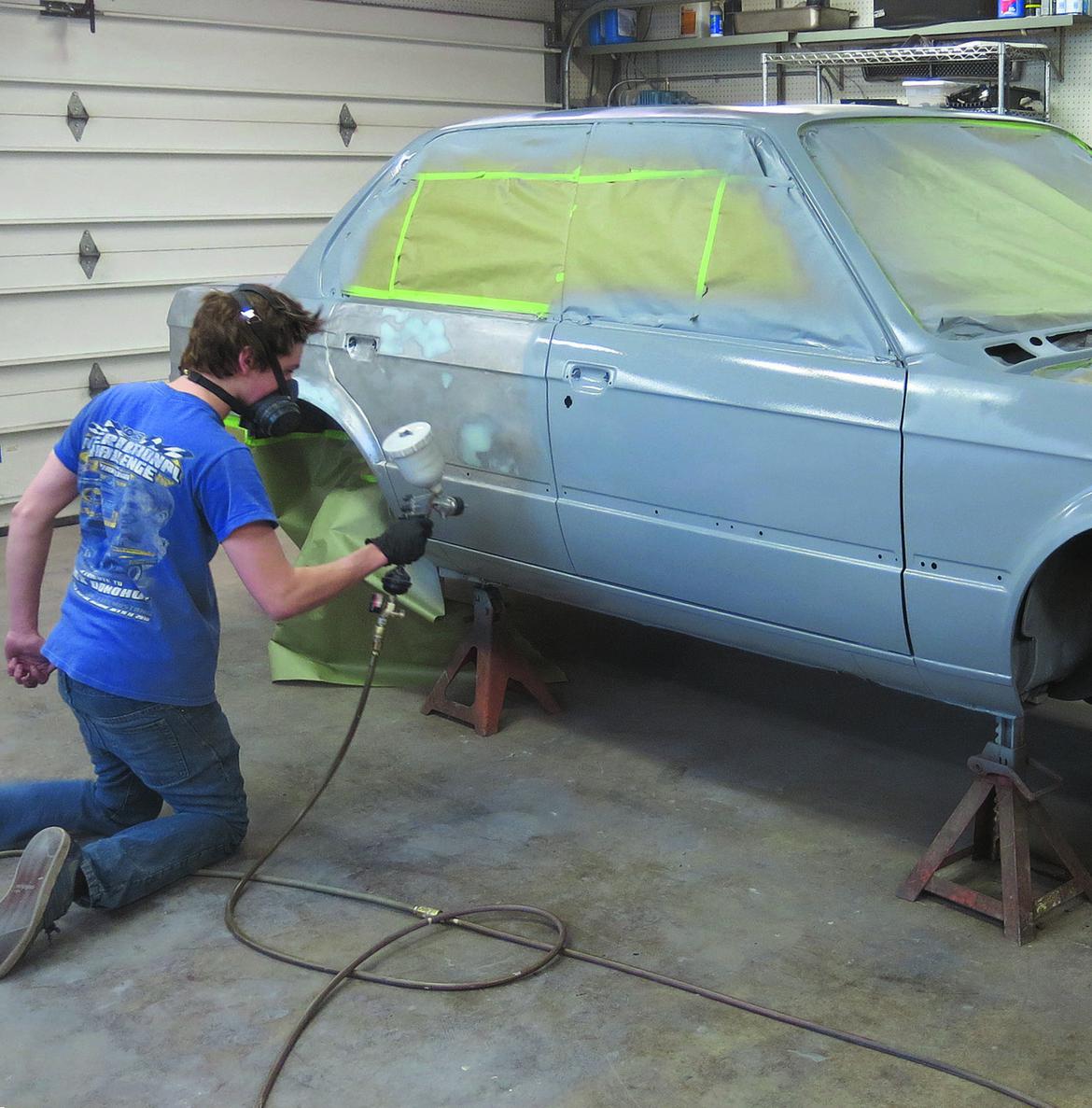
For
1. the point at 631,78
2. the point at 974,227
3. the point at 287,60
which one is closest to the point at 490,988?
the point at 974,227

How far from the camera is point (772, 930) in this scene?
3215 mm

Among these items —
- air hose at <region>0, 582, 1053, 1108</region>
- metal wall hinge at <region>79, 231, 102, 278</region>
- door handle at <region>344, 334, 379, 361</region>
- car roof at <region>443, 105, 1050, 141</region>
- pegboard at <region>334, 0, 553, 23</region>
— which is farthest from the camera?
pegboard at <region>334, 0, 553, 23</region>

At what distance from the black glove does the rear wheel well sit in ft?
4.72

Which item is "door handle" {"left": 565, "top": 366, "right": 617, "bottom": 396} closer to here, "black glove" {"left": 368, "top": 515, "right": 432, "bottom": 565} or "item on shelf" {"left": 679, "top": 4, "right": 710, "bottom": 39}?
"black glove" {"left": 368, "top": 515, "right": 432, "bottom": 565}

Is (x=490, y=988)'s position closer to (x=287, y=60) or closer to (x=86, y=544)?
(x=86, y=544)

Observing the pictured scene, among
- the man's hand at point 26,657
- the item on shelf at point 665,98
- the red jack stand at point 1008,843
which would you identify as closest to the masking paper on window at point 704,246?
the red jack stand at point 1008,843

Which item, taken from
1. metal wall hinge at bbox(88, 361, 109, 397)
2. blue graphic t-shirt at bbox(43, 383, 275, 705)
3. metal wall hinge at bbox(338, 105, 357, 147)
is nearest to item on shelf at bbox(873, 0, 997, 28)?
metal wall hinge at bbox(338, 105, 357, 147)

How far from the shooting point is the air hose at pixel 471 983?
2703 mm

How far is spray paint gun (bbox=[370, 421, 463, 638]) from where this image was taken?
140 inches

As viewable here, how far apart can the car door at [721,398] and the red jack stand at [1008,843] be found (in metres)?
0.37

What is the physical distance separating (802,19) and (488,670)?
5.79 meters

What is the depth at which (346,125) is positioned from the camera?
28.3 feet

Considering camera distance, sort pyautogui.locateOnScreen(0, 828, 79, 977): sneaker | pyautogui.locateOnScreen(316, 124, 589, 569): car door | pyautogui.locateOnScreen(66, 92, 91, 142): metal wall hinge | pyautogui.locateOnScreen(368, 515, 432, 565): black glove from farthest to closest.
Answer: pyautogui.locateOnScreen(66, 92, 91, 142): metal wall hinge, pyautogui.locateOnScreen(316, 124, 589, 569): car door, pyautogui.locateOnScreen(368, 515, 432, 565): black glove, pyautogui.locateOnScreen(0, 828, 79, 977): sneaker

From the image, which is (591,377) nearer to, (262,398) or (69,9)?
(262,398)
